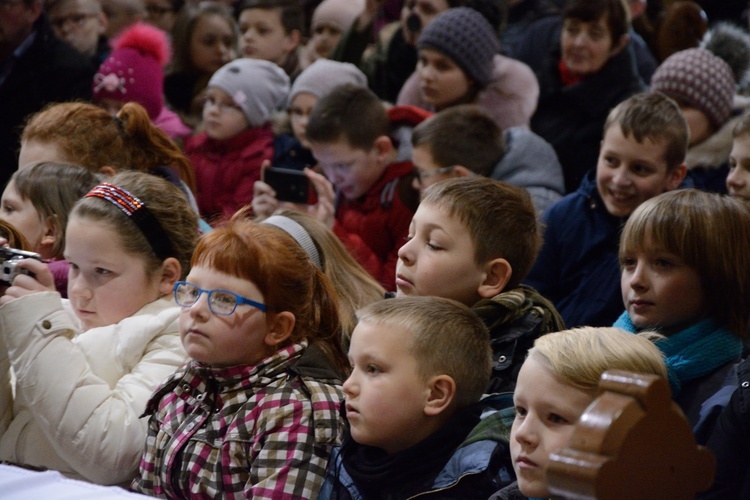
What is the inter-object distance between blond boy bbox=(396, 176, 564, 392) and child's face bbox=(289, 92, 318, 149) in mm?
2552

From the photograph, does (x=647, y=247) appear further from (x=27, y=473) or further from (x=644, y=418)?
(x=27, y=473)

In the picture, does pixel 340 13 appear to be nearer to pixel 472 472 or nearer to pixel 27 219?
pixel 27 219

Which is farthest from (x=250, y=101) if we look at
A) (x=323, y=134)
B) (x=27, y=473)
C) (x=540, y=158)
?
(x=27, y=473)

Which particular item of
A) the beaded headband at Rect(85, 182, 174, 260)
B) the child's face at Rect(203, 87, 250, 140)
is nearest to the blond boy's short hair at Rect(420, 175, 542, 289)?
the beaded headband at Rect(85, 182, 174, 260)

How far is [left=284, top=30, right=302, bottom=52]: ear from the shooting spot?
19.9 feet

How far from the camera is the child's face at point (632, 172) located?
338cm

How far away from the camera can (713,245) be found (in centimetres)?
253

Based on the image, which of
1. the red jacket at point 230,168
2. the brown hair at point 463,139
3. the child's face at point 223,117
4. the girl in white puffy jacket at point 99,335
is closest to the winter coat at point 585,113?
the brown hair at point 463,139

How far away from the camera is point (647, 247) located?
2562 millimetres

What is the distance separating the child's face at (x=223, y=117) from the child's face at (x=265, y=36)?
815 millimetres

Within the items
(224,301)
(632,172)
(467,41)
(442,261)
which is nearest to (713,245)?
(442,261)

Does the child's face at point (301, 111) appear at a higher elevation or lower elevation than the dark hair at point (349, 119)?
lower

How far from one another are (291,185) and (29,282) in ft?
6.89

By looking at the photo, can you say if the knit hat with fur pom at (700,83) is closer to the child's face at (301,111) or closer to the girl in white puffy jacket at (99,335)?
the child's face at (301,111)
